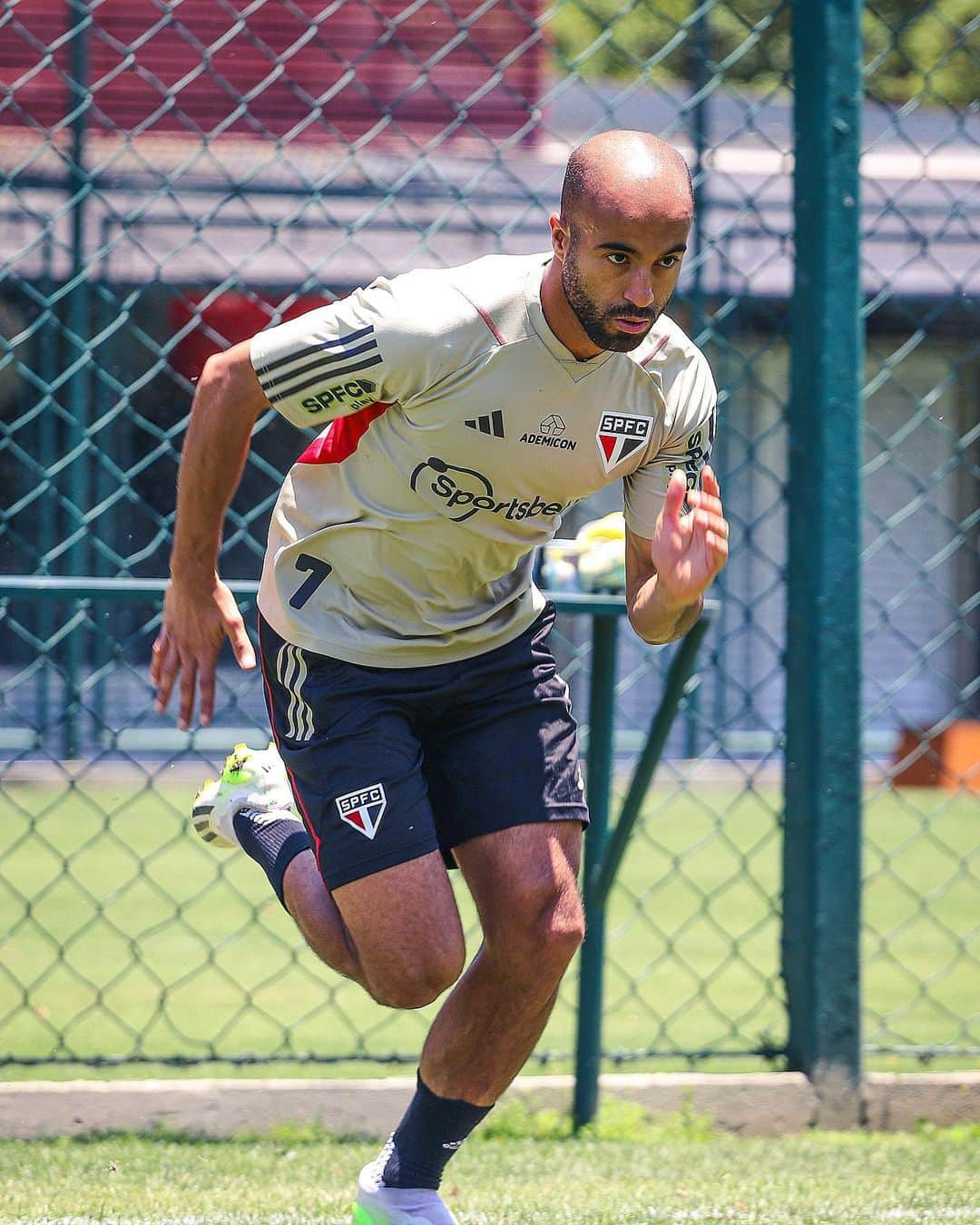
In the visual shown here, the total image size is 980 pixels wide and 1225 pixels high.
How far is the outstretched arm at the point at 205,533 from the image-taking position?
278cm

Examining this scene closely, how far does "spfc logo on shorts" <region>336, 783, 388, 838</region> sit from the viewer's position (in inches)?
108

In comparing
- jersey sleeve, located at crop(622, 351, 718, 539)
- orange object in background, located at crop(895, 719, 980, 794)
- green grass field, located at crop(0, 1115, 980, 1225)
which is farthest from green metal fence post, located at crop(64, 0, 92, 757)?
orange object in background, located at crop(895, 719, 980, 794)

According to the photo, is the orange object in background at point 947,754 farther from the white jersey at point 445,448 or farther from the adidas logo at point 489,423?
the adidas logo at point 489,423

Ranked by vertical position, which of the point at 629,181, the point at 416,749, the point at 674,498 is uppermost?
the point at 629,181

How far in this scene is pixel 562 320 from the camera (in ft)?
8.86

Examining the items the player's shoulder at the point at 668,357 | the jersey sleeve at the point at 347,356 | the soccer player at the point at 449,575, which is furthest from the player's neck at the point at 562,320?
the jersey sleeve at the point at 347,356

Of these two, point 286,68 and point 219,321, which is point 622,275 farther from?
point 286,68

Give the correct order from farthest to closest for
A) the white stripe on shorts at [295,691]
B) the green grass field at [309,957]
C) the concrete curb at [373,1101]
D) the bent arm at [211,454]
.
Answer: the green grass field at [309,957], the concrete curb at [373,1101], the white stripe on shorts at [295,691], the bent arm at [211,454]

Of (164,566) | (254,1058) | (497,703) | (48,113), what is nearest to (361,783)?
(497,703)

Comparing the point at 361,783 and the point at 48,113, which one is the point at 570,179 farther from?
the point at 48,113

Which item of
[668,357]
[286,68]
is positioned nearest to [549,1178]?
[668,357]

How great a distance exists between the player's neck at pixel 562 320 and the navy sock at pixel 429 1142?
136 centimetres

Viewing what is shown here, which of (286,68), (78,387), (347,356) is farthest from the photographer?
(286,68)

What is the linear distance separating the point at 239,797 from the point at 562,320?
1.20 m
